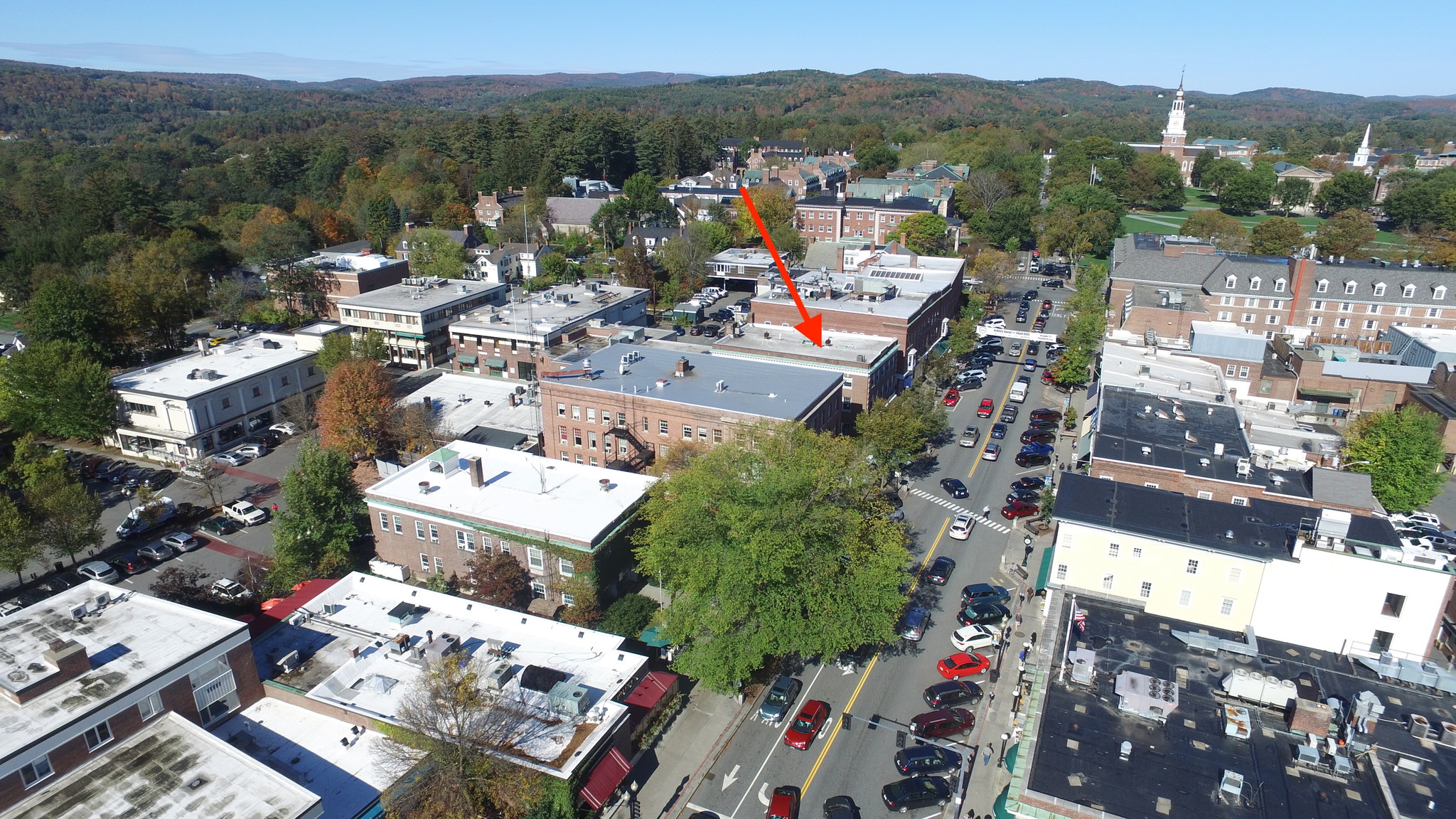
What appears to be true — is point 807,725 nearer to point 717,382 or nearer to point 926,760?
point 926,760

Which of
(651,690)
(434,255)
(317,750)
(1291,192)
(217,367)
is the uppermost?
(1291,192)

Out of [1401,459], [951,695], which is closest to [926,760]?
[951,695]

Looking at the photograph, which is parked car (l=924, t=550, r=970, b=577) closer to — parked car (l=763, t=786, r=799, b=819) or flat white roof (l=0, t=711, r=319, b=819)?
parked car (l=763, t=786, r=799, b=819)

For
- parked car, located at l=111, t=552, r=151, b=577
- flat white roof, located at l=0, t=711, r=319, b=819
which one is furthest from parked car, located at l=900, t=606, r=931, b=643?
parked car, located at l=111, t=552, r=151, b=577

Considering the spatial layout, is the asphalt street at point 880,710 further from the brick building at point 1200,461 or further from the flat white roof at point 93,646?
the flat white roof at point 93,646

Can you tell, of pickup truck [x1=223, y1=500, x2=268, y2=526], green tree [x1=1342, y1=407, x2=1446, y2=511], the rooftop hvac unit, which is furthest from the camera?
pickup truck [x1=223, y1=500, x2=268, y2=526]

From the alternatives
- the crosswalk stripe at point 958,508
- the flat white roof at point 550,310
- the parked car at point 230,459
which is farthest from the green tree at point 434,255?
the crosswalk stripe at point 958,508
